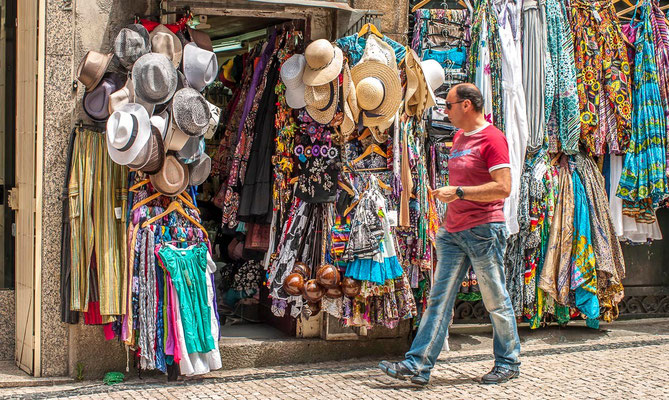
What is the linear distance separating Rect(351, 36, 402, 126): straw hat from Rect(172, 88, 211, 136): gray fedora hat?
1.12m

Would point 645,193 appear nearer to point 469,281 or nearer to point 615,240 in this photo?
point 615,240

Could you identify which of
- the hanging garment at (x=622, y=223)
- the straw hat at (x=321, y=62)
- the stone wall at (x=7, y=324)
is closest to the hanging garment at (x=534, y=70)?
the hanging garment at (x=622, y=223)

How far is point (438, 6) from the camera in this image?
22.6 ft

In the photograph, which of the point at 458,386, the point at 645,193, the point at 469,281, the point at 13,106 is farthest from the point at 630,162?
the point at 13,106

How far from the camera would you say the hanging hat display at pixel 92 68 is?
531cm

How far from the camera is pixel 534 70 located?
6801 millimetres

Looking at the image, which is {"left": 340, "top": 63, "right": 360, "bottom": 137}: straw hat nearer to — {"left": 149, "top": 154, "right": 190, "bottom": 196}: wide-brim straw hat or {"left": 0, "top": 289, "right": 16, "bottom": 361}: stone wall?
{"left": 149, "top": 154, "right": 190, "bottom": 196}: wide-brim straw hat

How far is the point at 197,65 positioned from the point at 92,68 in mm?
666

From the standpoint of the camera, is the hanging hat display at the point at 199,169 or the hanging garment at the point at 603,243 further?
the hanging garment at the point at 603,243

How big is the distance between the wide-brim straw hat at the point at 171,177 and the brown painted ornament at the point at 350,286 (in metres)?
1.27

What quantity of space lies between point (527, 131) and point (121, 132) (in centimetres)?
309

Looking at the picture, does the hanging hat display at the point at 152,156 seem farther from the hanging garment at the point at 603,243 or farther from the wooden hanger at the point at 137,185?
the hanging garment at the point at 603,243

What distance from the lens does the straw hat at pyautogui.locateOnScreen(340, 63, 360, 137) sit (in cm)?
602

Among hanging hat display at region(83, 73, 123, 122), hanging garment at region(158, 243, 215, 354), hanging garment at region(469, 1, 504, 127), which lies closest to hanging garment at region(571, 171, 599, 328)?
hanging garment at region(469, 1, 504, 127)
